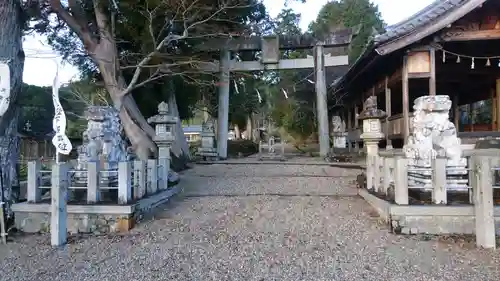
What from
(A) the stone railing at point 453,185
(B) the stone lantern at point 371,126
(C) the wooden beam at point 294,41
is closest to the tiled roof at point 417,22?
(B) the stone lantern at point 371,126

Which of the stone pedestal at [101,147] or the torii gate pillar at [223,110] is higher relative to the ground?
the torii gate pillar at [223,110]

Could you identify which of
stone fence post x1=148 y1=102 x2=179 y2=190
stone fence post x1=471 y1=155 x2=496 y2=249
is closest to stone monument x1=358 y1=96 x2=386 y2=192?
stone fence post x1=471 y1=155 x2=496 y2=249

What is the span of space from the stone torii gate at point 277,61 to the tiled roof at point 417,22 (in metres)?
6.06

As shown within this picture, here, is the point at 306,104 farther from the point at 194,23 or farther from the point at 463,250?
the point at 463,250

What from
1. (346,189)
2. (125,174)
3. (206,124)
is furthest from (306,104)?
(125,174)

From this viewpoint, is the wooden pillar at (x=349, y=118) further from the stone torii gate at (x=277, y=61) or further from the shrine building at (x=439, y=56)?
Result: the shrine building at (x=439, y=56)

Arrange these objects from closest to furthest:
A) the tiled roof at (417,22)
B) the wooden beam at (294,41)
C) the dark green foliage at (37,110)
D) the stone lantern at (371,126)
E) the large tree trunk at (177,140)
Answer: the stone lantern at (371,126) → the tiled roof at (417,22) → the large tree trunk at (177,140) → the wooden beam at (294,41) → the dark green foliage at (37,110)

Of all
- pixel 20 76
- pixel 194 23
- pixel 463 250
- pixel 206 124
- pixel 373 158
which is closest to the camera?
pixel 463 250

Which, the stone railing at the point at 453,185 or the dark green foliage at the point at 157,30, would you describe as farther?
the dark green foliage at the point at 157,30

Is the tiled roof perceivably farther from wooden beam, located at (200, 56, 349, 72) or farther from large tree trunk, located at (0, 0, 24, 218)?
large tree trunk, located at (0, 0, 24, 218)

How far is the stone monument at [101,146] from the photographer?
710 cm

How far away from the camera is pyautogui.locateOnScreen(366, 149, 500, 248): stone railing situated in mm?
5008

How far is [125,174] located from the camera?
633cm

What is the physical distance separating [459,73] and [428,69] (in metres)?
3.45
